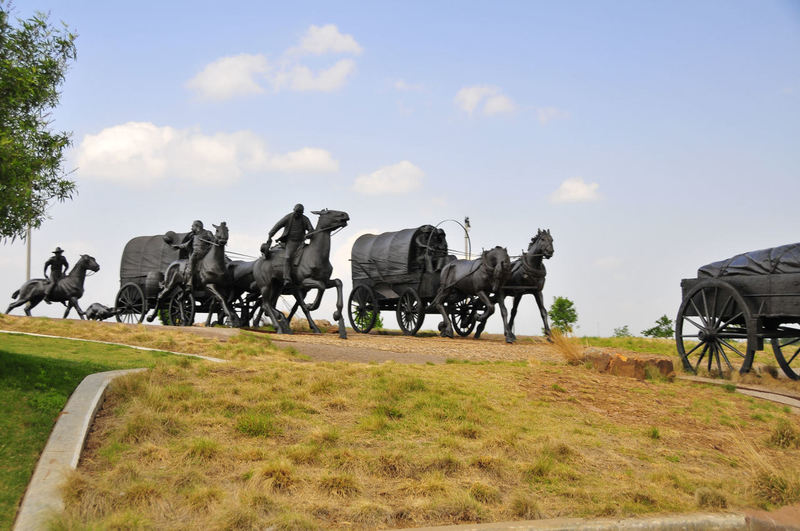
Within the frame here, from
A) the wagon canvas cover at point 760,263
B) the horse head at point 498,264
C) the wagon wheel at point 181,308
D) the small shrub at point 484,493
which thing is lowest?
the small shrub at point 484,493

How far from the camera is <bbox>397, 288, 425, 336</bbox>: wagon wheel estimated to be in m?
22.6

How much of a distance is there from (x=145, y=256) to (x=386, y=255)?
9.62m

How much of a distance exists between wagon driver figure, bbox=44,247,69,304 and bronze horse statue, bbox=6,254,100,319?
12cm

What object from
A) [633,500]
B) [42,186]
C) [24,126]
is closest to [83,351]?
[42,186]

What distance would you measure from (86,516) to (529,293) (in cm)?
1711

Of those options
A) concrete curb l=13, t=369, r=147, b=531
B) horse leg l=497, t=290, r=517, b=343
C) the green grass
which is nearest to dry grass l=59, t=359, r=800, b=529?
concrete curb l=13, t=369, r=147, b=531

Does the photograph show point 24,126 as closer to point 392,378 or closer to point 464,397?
point 392,378

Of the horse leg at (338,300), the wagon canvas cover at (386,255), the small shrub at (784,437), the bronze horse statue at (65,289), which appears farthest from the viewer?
the bronze horse statue at (65,289)

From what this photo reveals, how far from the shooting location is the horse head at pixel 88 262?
24.9 m

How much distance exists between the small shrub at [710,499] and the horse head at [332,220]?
13.8 meters

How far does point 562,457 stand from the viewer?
23.6 feet

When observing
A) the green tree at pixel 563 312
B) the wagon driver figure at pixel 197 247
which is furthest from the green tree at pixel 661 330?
the wagon driver figure at pixel 197 247

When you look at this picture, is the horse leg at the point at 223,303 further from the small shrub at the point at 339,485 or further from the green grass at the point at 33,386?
the small shrub at the point at 339,485

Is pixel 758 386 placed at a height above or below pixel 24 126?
below
